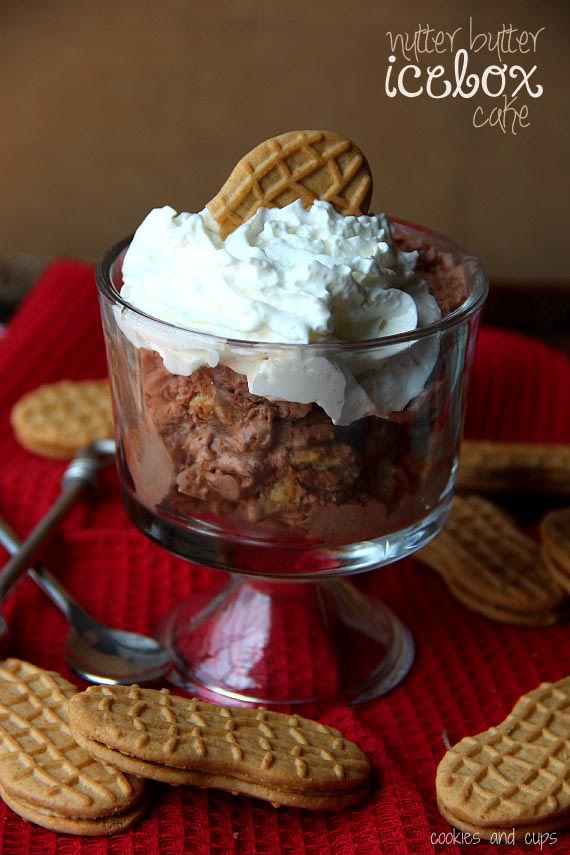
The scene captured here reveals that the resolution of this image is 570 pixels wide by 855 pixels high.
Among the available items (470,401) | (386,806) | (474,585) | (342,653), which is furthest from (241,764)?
(470,401)

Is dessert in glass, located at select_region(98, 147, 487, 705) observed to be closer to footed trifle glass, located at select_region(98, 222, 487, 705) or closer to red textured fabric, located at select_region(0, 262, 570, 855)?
footed trifle glass, located at select_region(98, 222, 487, 705)

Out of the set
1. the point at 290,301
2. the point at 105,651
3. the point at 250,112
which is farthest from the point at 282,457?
the point at 250,112

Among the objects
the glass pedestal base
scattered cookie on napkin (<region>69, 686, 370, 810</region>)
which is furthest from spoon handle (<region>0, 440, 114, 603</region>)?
scattered cookie on napkin (<region>69, 686, 370, 810</region>)

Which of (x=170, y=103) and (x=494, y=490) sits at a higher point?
(x=170, y=103)

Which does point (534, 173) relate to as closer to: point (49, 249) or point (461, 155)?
point (461, 155)

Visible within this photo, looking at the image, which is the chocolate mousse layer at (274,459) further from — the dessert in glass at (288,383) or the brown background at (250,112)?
the brown background at (250,112)

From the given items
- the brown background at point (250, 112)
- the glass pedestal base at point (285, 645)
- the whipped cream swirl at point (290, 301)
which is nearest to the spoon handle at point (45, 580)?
the glass pedestal base at point (285, 645)
